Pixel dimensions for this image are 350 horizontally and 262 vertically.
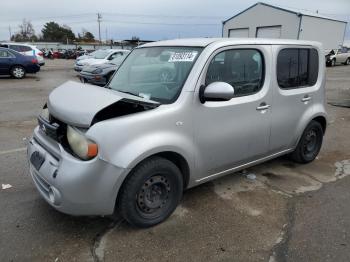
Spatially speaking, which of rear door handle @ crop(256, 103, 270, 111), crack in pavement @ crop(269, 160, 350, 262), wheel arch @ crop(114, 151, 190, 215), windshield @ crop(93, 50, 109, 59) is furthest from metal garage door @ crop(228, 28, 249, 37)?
wheel arch @ crop(114, 151, 190, 215)

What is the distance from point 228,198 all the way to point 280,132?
1.14 m

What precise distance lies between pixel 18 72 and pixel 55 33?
8110 centimetres

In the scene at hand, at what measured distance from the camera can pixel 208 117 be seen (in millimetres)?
3377

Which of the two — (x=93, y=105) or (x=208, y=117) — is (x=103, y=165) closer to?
(x=93, y=105)

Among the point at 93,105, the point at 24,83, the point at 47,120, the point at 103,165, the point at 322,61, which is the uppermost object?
the point at 322,61

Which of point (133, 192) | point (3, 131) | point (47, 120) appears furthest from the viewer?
point (3, 131)

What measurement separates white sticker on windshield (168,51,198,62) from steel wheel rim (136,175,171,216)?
1.26m

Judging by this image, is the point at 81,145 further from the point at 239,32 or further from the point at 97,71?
the point at 239,32

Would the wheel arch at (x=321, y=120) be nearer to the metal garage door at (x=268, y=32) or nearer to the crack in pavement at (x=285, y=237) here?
the crack in pavement at (x=285, y=237)

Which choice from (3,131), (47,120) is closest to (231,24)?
(3,131)

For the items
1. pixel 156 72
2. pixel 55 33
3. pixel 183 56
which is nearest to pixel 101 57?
pixel 156 72

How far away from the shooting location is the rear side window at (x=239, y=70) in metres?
3.51

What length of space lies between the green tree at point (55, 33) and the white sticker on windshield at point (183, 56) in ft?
304

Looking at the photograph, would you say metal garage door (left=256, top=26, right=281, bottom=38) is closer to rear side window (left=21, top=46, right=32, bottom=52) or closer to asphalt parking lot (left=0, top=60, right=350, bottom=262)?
rear side window (left=21, top=46, right=32, bottom=52)
